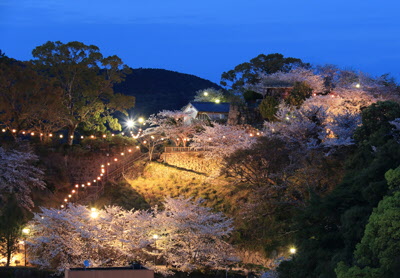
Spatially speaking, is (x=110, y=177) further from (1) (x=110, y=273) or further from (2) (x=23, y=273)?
(1) (x=110, y=273)

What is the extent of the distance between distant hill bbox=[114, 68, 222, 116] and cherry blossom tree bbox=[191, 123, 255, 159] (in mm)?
28385

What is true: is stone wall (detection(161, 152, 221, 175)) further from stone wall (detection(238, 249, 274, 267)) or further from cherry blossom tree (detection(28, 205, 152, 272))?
cherry blossom tree (detection(28, 205, 152, 272))

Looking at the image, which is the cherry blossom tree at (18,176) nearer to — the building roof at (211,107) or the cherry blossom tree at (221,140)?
the cherry blossom tree at (221,140)

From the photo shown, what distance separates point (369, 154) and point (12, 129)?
1925cm

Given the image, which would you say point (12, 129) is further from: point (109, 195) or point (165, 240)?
point (165, 240)

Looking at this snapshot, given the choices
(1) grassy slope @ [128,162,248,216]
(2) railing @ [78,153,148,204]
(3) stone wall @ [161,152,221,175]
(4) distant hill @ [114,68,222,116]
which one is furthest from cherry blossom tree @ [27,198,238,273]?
(4) distant hill @ [114,68,222,116]

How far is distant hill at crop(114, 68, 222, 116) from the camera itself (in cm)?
6438

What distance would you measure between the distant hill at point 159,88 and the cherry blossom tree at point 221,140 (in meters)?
28.4

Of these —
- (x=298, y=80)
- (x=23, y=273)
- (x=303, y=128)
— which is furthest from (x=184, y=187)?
(x=298, y=80)

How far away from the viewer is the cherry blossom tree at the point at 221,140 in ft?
102

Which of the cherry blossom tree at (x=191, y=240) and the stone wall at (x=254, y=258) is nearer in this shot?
the cherry blossom tree at (x=191, y=240)

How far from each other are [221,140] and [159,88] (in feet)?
125

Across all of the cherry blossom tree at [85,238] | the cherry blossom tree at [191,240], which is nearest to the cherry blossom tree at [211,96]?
the cherry blossom tree at [191,240]

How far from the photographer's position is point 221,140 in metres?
32.5
